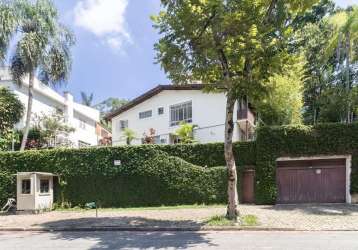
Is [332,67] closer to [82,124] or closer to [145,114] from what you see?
[145,114]

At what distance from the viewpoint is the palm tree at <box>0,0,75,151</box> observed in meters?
29.0

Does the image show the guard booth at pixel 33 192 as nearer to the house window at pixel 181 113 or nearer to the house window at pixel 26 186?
the house window at pixel 26 186

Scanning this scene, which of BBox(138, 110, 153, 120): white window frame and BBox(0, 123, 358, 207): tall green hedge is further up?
BBox(138, 110, 153, 120): white window frame

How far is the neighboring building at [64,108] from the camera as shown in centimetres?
3575

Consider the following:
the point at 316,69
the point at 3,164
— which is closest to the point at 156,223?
the point at 3,164

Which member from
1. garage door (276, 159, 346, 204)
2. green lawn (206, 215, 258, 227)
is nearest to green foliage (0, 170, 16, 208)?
green lawn (206, 215, 258, 227)

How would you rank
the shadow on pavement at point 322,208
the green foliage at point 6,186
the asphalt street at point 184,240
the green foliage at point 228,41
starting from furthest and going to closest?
the green foliage at point 6,186 → the shadow on pavement at point 322,208 → the green foliage at point 228,41 → the asphalt street at point 184,240

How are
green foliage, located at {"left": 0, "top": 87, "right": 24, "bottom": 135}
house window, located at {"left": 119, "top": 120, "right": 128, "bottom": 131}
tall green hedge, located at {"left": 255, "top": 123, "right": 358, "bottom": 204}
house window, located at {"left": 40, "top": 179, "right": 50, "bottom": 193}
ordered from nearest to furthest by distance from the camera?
tall green hedge, located at {"left": 255, "top": 123, "right": 358, "bottom": 204} < house window, located at {"left": 40, "top": 179, "right": 50, "bottom": 193} < green foliage, located at {"left": 0, "top": 87, "right": 24, "bottom": 135} < house window, located at {"left": 119, "top": 120, "right": 128, "bottom": 131}

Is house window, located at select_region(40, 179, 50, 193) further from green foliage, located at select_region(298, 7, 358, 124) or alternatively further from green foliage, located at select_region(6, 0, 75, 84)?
green foliage, located at select_region(298, 7, 358, 124)

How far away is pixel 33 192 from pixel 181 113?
1491 centimetres

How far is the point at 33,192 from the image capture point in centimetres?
2311

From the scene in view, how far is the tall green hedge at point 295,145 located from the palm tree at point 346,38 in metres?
7.28

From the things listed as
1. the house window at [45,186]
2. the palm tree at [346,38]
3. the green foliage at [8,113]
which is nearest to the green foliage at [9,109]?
the green foliage at [8,113]

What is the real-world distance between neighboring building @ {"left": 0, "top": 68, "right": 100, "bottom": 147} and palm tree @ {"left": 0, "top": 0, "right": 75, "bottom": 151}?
7.67 ft
